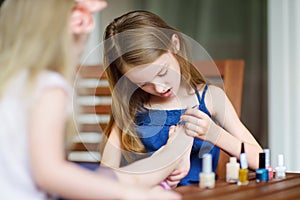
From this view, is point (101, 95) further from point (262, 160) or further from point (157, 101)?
point (262, 160)

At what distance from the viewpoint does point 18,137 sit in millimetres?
914

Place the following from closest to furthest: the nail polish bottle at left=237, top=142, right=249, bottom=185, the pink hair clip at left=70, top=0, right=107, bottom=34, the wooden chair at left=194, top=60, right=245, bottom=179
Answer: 1. the pink hair clip at left=70, top=0, right=107, bottom=34
2. the nail polish bottle at left=237, top=142, right=249, bottom=185
3. the wooden chair at left=194, top=60, right=245, bottom=179

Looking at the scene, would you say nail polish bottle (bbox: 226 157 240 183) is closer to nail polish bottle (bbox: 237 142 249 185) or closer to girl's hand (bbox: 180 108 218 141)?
nail polish bottle (bbox: 237 142 249 185)

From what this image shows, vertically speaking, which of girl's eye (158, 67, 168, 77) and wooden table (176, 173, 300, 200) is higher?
girl's eye (158, 67, 168, 77)

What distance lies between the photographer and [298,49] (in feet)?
8.09

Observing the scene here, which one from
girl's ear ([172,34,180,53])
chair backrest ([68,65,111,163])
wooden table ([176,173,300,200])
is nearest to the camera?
wooden table ([176,173,300,200])

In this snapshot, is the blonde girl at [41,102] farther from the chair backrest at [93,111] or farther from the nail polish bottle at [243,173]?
the chair backrest at [93,111]

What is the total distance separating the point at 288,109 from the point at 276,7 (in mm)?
406

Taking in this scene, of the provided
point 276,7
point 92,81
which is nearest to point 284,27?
point 276,7

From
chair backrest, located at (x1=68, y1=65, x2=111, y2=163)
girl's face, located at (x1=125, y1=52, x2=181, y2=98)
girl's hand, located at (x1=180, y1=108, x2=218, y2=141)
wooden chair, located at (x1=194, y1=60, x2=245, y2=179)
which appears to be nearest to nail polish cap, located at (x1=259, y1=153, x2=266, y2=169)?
girl's hand, located at (x1=180, y1=108, x2=218, y2=141)

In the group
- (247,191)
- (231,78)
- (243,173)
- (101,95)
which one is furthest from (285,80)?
(247,191)

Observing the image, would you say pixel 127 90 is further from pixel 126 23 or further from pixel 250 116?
pixel 250 116

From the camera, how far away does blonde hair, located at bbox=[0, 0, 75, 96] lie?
3.12 ft

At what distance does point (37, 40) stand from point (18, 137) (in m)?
0.15
